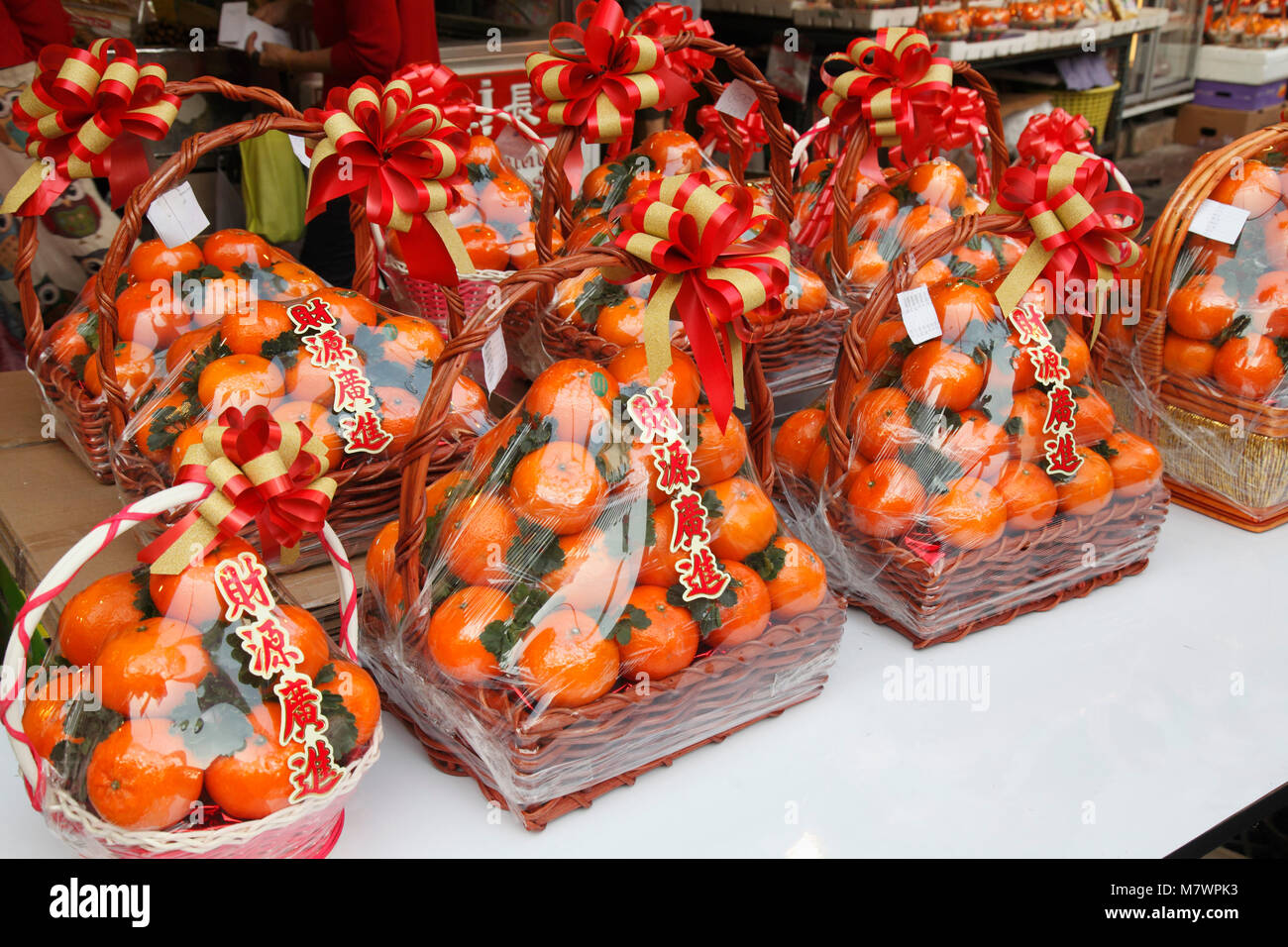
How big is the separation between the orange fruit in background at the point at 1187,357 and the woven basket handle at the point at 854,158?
15.2 inches

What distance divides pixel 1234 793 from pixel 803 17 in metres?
4.03

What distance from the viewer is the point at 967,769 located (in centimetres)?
119

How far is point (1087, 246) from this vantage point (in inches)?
52.4

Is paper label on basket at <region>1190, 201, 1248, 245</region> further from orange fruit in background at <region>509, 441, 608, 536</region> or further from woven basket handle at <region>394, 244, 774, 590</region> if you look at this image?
orange fruit in background at <region>509, 441, 608, 536</region>

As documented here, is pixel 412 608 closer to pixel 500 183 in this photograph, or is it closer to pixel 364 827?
pixel 364 827

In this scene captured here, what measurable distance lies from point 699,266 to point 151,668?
2.15 ft

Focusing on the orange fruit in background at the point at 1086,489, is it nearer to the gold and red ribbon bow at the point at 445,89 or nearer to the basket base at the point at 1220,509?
the basket base at the point at 1220,509

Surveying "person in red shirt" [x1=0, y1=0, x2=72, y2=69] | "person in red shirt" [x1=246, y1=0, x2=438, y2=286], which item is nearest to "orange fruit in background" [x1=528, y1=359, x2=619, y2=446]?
"person in red shirt" [x1=246, y1=0, x2=438, y2=286]

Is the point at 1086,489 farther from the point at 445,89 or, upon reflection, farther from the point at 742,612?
the point at 445,89

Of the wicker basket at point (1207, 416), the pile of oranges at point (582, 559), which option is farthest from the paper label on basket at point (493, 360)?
the wicker basket at point (1207, 416)

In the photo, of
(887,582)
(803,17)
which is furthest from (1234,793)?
(803,17)

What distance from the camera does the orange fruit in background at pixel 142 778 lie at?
0.89 metres

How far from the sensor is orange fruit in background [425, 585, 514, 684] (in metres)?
1.06

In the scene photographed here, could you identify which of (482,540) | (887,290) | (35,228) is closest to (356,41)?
(35,228)
